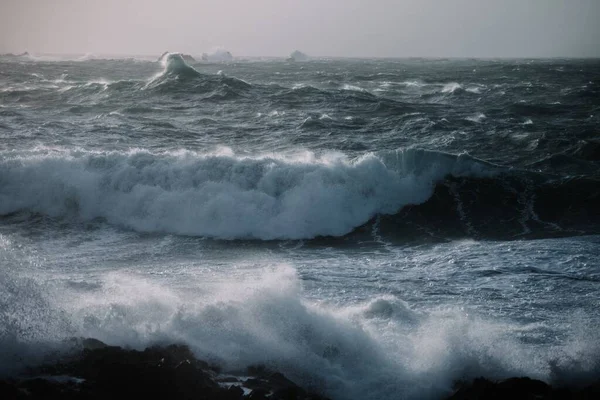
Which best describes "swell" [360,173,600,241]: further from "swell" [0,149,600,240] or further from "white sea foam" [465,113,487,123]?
"white sea foam" [465,113,487,123]

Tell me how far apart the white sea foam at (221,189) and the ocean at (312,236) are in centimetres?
5

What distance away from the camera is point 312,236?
10445mm

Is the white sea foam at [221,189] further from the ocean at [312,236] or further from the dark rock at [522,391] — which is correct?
the dark rock at [522,391]

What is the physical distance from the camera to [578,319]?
620 cm

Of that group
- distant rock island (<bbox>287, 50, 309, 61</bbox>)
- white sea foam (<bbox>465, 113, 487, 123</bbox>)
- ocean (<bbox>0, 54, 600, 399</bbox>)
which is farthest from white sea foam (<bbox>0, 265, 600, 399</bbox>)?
distant rock island (<bbox>287, 50, 309, 61</bbox>)

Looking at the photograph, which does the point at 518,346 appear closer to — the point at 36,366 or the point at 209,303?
the point at 209,303

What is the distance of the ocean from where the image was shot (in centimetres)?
548

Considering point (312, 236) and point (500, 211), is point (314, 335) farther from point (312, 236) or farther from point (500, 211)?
point (500, 211)

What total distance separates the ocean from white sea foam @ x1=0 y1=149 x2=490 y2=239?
5cm

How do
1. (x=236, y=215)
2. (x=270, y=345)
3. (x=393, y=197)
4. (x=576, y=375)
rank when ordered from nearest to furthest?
1. (x=576, y=375)
2. (x=270, y=345)
3. (x=236, y=215)
4. (x=393, y=197)

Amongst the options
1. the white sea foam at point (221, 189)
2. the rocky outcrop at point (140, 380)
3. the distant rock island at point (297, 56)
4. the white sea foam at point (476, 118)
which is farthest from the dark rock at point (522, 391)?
the distant rock island at point (297, 56)

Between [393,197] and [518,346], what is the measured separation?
674 centimetres

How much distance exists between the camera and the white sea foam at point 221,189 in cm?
1083

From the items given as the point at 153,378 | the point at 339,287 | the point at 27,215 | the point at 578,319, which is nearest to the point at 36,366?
the point at 153,378
